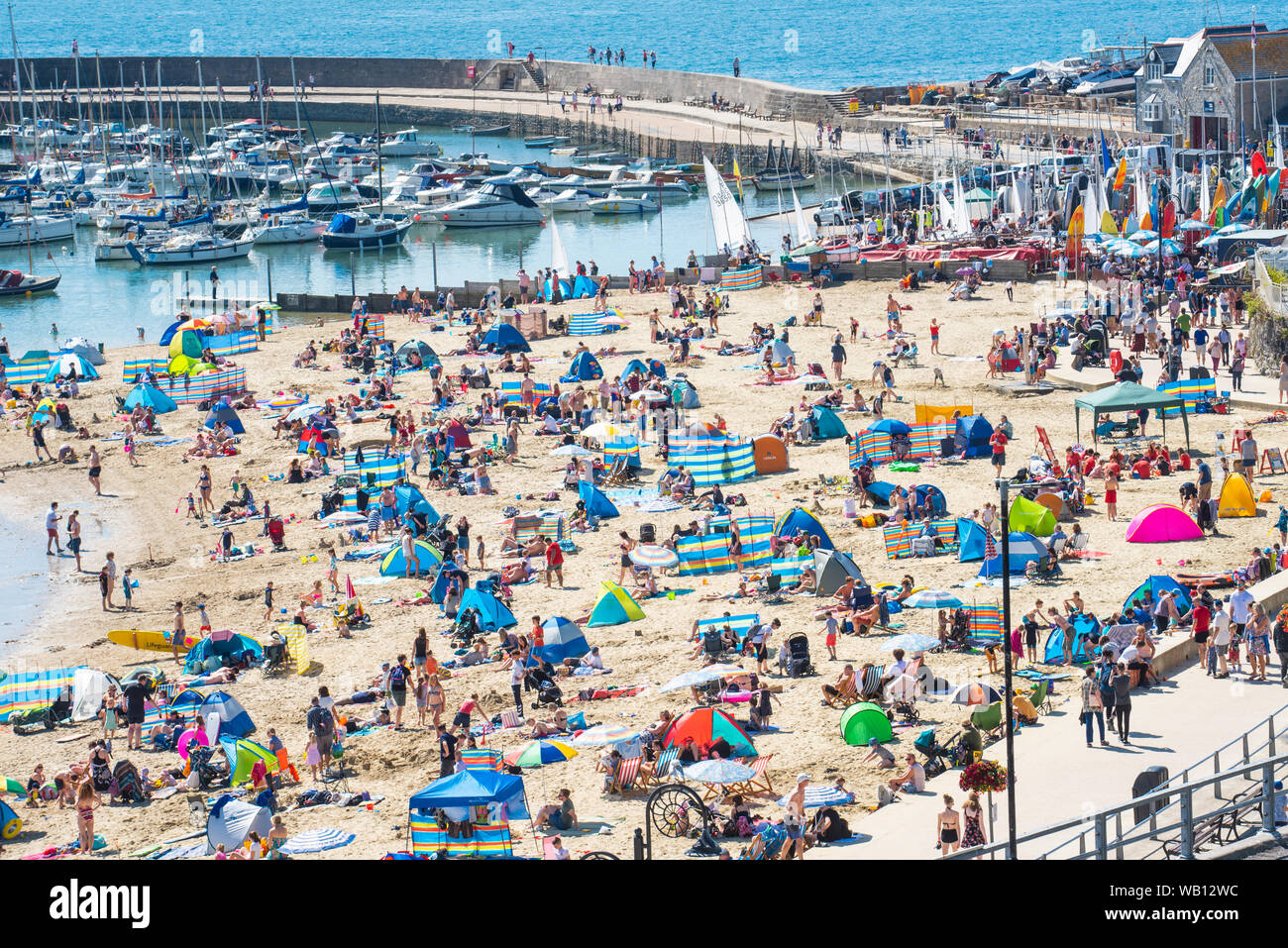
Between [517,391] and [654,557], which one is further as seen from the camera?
[517,391]

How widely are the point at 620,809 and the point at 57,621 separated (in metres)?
14.2

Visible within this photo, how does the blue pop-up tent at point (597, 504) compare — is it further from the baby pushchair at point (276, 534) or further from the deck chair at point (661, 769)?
the deck chair at point (661, 769)

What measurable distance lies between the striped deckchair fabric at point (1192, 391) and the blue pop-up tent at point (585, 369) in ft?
46.2

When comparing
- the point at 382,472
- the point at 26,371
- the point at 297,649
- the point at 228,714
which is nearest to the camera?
the point at 228,714

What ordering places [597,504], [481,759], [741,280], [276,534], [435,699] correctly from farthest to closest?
[741,280]
[276,534]
[597,504]
[435,699]
[481,759]

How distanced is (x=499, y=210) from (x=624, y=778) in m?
58.6

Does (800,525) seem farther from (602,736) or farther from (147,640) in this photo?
(147,640)

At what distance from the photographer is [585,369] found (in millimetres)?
43094

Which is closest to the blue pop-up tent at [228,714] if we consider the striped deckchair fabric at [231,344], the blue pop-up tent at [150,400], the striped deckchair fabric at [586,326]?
the blue pop-up tent at [150,400]

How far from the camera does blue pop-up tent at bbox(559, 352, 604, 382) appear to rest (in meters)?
43.1

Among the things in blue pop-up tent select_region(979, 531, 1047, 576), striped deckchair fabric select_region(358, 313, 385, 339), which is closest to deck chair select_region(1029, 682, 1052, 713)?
blue pop-up tent select_region(979, 531, 1047, 576)

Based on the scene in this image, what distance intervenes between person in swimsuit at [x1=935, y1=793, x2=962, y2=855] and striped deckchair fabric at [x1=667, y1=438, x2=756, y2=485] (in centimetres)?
1654

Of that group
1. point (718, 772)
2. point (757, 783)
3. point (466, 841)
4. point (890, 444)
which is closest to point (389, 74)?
point (890, 444)

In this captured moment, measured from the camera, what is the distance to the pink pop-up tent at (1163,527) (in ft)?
91.4
